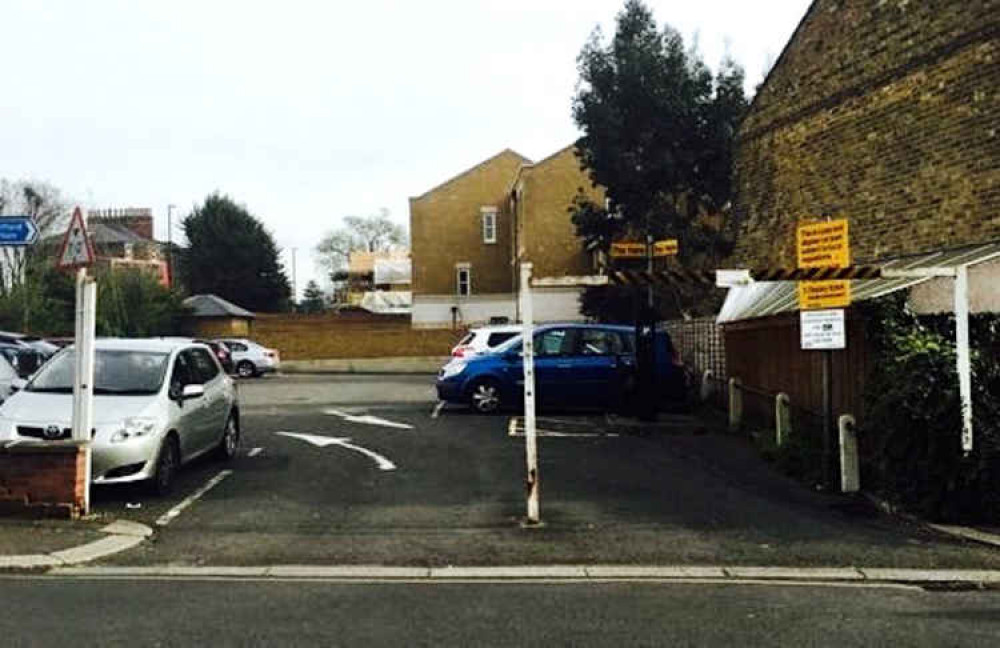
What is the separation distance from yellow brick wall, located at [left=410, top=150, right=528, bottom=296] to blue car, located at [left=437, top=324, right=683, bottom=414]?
39.6 meters

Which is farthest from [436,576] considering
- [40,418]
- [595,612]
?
[40,418]

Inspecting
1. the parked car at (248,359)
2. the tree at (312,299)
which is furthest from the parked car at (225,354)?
the tree at (312,299)

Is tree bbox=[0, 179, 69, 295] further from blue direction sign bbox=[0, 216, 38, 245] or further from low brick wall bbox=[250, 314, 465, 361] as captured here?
blue direction sign bbox=[0, 216, 38, 245]

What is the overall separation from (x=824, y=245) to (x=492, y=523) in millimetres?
4382

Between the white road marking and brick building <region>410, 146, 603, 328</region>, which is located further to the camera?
brick building <region>410, 146, 603, 328</region>

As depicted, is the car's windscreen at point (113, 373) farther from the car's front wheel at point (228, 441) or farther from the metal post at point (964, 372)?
the metal post at point (964, 372)

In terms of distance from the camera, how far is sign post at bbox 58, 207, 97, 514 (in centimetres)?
1031

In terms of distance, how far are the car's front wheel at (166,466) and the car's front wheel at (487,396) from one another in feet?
26.6

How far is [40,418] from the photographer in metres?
11.0

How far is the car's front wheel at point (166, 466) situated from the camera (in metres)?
11.3

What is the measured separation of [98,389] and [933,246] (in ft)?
34.5

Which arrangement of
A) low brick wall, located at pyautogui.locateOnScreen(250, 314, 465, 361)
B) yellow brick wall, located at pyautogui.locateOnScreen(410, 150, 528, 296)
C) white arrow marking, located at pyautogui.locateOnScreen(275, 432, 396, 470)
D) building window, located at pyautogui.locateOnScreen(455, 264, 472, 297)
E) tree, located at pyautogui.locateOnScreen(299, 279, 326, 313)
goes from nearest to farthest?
white arrow marking, located at pyautogui.locateOnScreen(275, 432, 396, 470), low brick wall, located at pyautogui.locateOnScreen(250, 314, 465, 361), building window, located at pyautogui.locateOnScreen(455, 264, 472, 297), yellow brick wall, located at pyautogui.locateOnScreen(410, 150, 528, 296), tree, located at pyautogui.locateOnScreen(299, 279, 326, 313)

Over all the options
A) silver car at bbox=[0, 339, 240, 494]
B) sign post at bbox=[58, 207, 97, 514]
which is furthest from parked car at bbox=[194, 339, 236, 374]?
sign post at bbox=[58, 207, 97, 514]

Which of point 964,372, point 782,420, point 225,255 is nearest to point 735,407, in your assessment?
point 782,420
